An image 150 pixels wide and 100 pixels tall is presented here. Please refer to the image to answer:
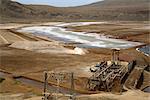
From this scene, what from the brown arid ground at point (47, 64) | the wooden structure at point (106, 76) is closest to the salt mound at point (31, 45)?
the brown arid ground at point (47, 64)

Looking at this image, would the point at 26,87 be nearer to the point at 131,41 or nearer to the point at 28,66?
the point at 28,66

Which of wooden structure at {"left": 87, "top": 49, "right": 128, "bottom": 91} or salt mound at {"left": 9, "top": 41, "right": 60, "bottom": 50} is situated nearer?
wooden structure at {"left": 87, "top": 49, "right": 128, "bottom": 91}

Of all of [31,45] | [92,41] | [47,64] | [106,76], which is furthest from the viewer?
[92,41]

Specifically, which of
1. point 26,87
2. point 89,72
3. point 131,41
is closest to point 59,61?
point 89,72

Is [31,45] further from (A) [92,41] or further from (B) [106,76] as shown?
(B) [106,76]

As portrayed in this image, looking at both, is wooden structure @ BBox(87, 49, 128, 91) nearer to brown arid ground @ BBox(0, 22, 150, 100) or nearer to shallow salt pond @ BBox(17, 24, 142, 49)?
brown arid ground @ BBox(0, 22, 150, 100)

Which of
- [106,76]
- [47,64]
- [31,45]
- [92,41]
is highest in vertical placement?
[92,41]

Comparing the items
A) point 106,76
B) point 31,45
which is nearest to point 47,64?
point 106,76

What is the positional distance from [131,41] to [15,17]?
182ft

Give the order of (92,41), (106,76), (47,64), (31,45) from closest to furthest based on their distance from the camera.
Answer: (106,76) → (47,64) → (31,45) → (92,41)

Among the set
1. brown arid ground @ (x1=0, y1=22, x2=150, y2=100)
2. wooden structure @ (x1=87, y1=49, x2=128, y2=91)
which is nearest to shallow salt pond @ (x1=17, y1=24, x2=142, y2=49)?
brown arid ground @ (x1=0, y1=22, x2=150, y2=100)

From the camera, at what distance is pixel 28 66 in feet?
90.5

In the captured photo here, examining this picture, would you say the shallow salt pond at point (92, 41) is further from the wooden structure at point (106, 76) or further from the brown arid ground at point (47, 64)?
the wooden structure at point (106, 76)

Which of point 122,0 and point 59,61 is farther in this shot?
point 122,0
